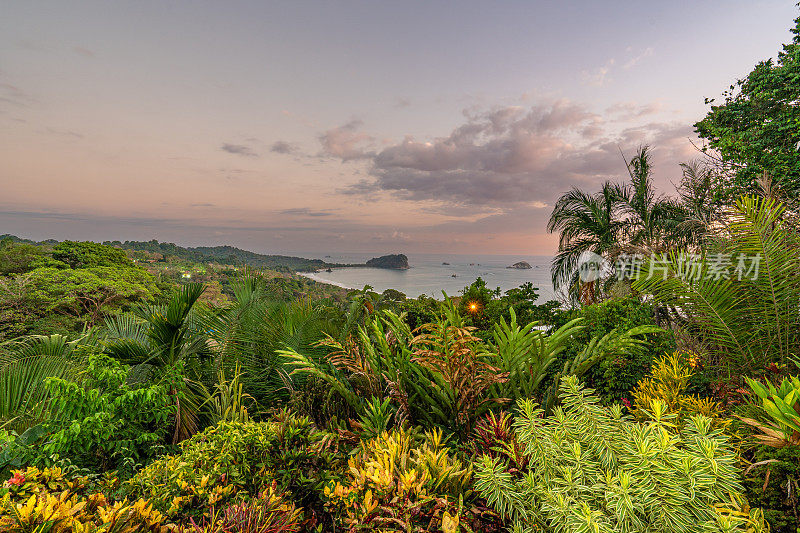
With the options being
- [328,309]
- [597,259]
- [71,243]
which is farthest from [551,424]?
[71,243]

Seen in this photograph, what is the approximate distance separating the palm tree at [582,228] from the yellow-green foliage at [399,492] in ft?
27.9

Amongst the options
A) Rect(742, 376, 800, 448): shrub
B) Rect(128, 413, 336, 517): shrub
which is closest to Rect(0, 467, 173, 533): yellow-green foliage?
Rect(128, 413, 336, 517): shrub

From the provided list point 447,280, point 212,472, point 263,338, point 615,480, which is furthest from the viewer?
point 447,280

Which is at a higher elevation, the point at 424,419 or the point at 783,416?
the point at 783,416

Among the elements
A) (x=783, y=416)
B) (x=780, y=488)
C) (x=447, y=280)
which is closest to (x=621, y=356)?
(x=780, y=488)

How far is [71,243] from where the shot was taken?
56.2 feet

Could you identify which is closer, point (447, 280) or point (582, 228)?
point (582, 228)

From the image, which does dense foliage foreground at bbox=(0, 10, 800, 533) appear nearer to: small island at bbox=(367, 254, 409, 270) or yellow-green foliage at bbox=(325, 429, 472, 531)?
yellow-green foliage at bbox=(325, 429, 472, 531)

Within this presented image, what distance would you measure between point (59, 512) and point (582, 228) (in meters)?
10.0

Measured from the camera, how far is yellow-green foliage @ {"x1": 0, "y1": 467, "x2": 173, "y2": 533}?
1063mm

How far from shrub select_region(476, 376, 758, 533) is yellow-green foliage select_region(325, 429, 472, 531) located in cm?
17

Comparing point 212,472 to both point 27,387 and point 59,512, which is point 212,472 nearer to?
point 59,512

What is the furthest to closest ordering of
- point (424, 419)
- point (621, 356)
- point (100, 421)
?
point (621, 356)
point (424, 419)
point (100, 421)

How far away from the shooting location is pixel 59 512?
3.61ft
